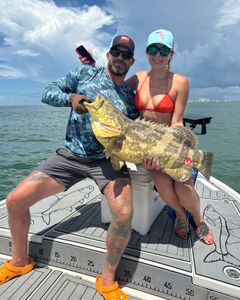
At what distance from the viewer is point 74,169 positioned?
11.7 ft

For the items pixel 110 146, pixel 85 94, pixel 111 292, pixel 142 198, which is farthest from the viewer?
pixel 142 198

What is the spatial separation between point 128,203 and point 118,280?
1.01 metres

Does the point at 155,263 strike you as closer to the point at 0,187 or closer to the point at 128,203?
the point at 128,203

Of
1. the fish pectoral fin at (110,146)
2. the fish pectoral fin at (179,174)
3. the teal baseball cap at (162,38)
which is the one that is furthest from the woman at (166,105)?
the fish pectoral fin at (110,146)

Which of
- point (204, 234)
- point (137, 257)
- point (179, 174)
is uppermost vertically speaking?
point (179, 174)

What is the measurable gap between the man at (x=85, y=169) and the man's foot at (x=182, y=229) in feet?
3.19

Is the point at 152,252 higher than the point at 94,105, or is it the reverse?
the point at 94,105

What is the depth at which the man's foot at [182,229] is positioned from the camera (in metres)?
3.72

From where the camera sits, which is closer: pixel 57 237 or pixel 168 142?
pixel 168 142

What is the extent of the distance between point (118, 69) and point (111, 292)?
258 centimetres

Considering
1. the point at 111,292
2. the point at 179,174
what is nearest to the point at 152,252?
the point at 111,292

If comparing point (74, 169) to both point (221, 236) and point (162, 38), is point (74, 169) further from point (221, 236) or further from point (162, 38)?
point (221, 236)

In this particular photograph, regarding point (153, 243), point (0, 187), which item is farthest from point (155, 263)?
point (0, 187)

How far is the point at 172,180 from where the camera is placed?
11.2 ft
